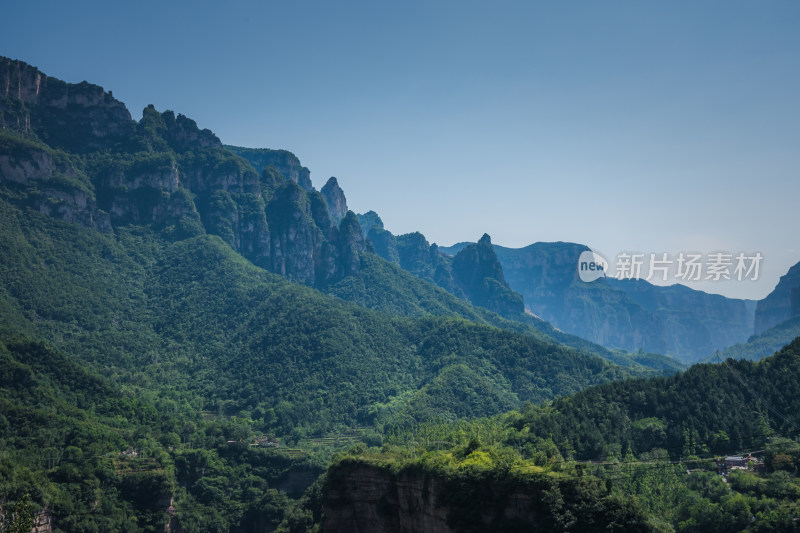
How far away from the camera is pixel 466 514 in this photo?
47031 millimetres

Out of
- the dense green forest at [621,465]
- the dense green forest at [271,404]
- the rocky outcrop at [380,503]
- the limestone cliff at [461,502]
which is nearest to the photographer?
the limestone cliff at [461,502]

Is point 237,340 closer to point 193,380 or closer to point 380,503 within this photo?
point 193,380

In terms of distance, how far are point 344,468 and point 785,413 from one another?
46321 millimetres

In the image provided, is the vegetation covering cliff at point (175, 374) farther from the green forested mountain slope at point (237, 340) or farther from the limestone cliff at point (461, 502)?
the limestone cliff at point (461, 502)

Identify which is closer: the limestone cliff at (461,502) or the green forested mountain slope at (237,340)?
the limestone cliff at (461,502)

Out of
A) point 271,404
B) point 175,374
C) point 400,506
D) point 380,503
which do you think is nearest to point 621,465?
point 400,506

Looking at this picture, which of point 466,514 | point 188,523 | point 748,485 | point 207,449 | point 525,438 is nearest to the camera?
point 466,514

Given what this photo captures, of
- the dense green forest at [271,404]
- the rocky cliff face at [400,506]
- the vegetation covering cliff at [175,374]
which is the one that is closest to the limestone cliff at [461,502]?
the rocky cliff face at [400,506]

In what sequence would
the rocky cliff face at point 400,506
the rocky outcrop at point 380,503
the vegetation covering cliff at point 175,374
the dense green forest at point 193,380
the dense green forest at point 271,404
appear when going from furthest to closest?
the vegetation covering cliff at point 175,374 < the dense green forest at point 193,380 < the dense green forest at point 271,404 < the rocky outcrop at point 380,503 < the rocky cliff face at point 400,506

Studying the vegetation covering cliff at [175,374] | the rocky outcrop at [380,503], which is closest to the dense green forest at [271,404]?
the vegetation covering cliff at [175,374]

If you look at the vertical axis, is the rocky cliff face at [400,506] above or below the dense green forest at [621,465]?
below

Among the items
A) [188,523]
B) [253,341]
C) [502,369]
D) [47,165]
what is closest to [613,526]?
[188,523]

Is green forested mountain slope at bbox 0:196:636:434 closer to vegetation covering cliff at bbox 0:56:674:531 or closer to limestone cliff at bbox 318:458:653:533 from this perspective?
vegetation covering cliff at bbox 0:56:674:531

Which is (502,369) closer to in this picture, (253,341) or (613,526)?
(253,341)
